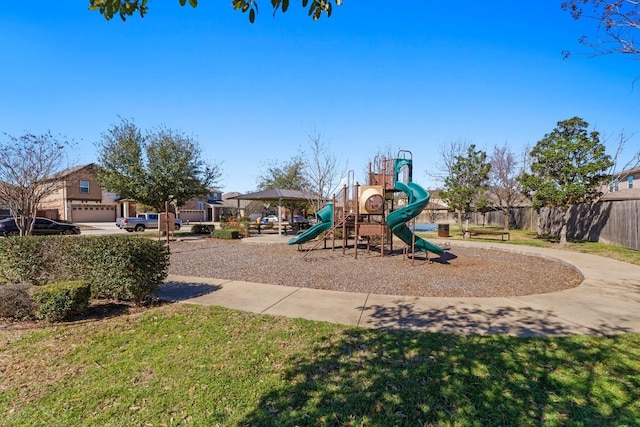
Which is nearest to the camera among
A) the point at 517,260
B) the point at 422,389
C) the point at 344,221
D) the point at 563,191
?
the point at 422,389

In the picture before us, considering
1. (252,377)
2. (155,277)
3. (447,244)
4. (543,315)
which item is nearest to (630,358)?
(543,315)

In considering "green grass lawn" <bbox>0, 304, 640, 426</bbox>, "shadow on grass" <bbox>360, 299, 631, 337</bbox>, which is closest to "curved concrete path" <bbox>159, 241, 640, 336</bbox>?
"shadow on grass" <bbox>360, 299, 631, 337</bbox>

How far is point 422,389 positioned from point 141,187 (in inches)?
779

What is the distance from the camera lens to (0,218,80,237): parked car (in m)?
21.0

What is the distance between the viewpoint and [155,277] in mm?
5594

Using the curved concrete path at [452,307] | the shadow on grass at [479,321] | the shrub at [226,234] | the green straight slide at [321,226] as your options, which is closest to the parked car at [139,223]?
the shrub at [226,234]

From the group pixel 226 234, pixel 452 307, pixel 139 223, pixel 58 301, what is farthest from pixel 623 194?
pixel 139 223

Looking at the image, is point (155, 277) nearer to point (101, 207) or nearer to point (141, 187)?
point (141, 187)

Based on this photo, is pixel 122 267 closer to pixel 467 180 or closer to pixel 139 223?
pixel 467 180

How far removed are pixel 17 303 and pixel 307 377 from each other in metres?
4.78

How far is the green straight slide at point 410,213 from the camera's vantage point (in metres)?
10.3

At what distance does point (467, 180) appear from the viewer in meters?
22.3

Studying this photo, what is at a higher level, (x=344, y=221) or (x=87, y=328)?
(x=344, y=221)

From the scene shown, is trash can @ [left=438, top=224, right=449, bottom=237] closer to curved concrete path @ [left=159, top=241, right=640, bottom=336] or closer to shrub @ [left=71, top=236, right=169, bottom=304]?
curved concrete path @ [left=159, top=241, right=640, bottom=336]
